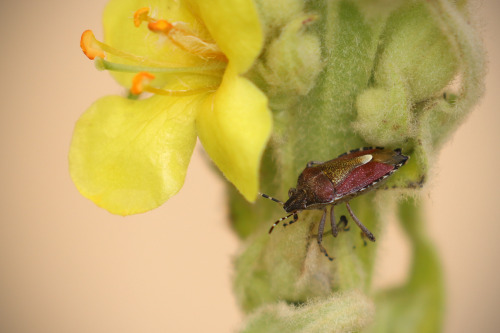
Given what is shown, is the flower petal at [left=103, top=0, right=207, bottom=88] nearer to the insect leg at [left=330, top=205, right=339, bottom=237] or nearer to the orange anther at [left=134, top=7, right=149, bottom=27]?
the orange anther at [left=134, top=7, right=149, bottom=27]

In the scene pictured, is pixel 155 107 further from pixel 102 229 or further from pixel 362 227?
pixel 102 229

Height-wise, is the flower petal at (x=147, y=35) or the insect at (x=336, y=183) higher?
the flower petal at (x=147, y=35)

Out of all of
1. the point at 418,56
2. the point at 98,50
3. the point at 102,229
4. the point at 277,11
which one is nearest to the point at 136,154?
the point at 98,50

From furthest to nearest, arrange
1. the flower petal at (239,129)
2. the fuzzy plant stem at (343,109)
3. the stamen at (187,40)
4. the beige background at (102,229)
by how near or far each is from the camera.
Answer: the beige background at (102,229), the stamen at (187,40), the fuzzy plant stem at (343,109), the flower petal at (239,129)

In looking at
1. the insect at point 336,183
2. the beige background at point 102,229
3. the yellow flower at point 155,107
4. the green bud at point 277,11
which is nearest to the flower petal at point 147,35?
the yellow flower at point 155,107

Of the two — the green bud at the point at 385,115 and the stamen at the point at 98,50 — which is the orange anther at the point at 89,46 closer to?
the stamen at the point at 98,50

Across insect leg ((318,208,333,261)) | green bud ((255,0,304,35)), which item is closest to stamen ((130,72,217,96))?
green bud ((255,0,304,35))

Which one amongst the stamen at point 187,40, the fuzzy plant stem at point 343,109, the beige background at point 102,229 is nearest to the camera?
the fuzzy plant stem at point 343,109
